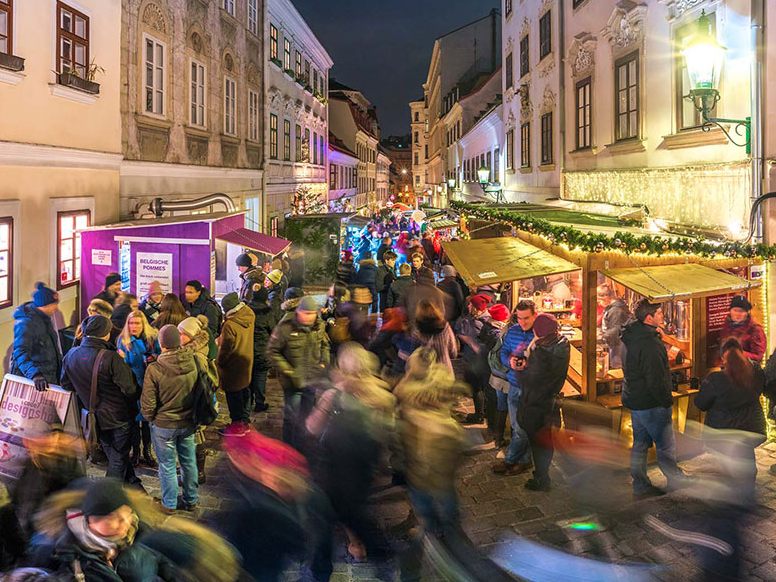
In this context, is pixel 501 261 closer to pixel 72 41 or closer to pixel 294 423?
pixel 294 423

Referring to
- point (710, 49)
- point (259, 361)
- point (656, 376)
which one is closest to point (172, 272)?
point (259, 361)

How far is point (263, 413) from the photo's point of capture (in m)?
9.05

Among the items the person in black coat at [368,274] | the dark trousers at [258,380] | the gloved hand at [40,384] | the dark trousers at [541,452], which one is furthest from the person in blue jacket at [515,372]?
the person in black coat at [368,274]

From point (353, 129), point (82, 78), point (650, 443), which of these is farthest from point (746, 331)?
point (353, 129)

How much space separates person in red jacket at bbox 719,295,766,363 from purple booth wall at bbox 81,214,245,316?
25.6 feet

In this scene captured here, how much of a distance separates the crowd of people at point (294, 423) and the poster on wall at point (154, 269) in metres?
2.08

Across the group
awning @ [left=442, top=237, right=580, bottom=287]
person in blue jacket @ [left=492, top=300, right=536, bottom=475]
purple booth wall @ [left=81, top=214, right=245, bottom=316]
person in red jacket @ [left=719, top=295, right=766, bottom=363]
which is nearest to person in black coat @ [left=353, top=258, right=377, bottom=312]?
awning @ [left=442, top=237, right=580, bottom=287]

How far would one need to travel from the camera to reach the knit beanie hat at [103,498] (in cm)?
313

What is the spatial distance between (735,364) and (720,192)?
3873 mm

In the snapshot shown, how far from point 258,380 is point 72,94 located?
5.33m

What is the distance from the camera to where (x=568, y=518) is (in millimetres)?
5945

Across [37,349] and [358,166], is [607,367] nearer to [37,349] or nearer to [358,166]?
[37,349]

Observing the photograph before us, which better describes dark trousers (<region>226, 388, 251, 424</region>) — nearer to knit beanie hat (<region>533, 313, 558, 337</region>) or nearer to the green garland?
knit beanie hat (<region>533, 313, 558, 337</region>)

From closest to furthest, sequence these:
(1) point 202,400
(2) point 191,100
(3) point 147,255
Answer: (1) point 202,400 → (3) point 147,255 → (2) point 191,100
